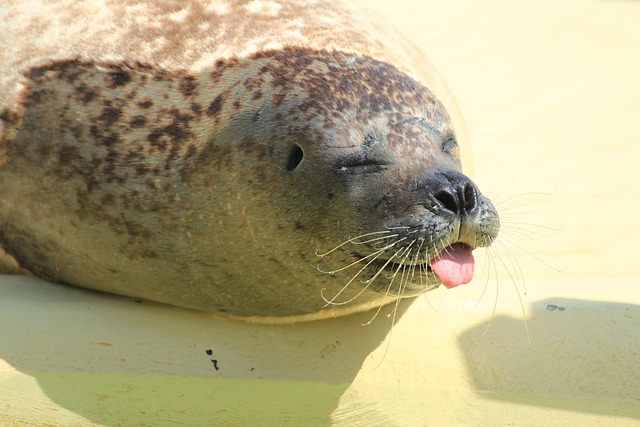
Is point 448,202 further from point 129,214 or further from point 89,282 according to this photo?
point 89,282

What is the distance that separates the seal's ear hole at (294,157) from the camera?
3596 millimetres

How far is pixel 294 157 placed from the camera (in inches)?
142

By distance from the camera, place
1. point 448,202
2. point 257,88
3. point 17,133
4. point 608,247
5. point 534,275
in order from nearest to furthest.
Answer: point 448,202, point 257,88, point 17,133, point 534,275, point 608,247

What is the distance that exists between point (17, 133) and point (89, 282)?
0.65 metres

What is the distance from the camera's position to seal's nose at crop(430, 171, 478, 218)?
130 inches

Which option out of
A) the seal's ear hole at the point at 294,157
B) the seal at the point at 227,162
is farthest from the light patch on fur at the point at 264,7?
the seal's ear hole at the point at 294,157

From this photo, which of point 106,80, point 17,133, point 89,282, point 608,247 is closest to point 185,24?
point 106,80

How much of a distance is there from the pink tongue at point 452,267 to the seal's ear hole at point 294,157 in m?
0.60

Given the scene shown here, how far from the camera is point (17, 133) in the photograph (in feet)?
13.4

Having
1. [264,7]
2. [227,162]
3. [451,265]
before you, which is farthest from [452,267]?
[264,7]

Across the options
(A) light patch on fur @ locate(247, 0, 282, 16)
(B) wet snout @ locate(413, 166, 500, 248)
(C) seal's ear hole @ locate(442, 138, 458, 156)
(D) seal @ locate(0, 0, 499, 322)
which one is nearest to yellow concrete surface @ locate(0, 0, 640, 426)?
(D) seal @ locate(0, 0, 499, 322)

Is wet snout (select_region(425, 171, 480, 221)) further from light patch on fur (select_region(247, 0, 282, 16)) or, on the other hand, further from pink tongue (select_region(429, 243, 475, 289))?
light patch on fur (select_region(247, 0, 282, 16))

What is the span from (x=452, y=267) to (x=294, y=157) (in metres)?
0.68

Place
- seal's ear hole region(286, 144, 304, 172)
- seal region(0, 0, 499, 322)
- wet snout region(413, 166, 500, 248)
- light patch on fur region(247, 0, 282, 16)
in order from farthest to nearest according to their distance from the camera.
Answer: light patch on fur region(247, 0, 282, 16), seal's ear hole region(286, 144, 304, 172), seal region(0, 0, 499, 322), wet snout region(413, 166, 500, 248)
